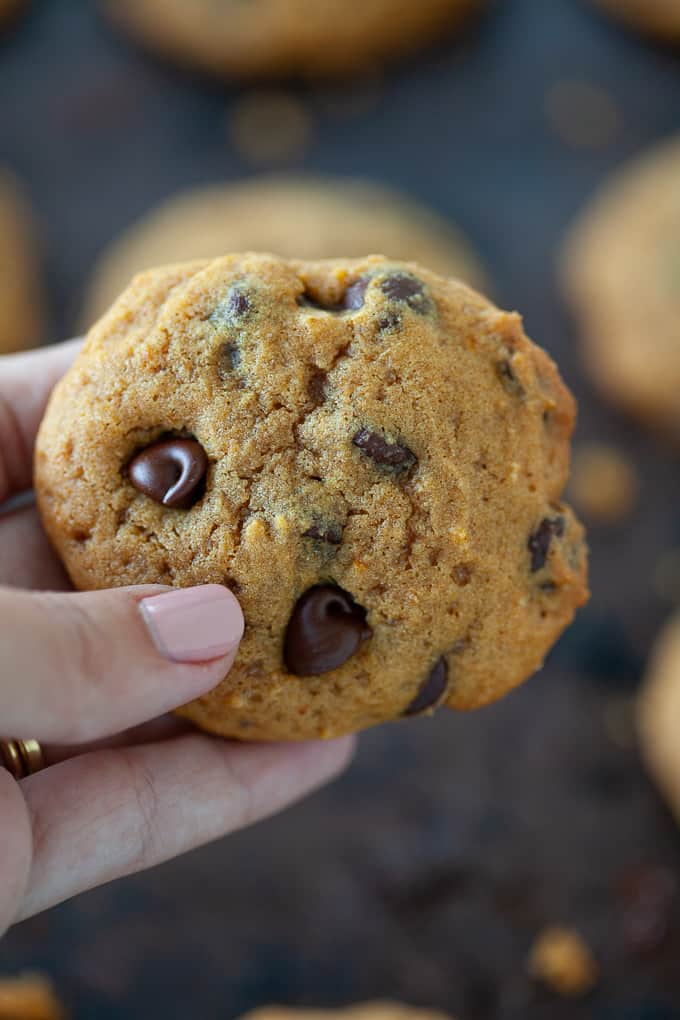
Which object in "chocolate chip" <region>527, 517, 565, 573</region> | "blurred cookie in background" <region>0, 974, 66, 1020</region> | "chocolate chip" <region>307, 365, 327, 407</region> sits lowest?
"blurred cookie in background" <region>0, 974, 66, 1020</region>

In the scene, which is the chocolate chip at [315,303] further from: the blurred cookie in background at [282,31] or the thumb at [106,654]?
the blurred cookie in background at [282,31]

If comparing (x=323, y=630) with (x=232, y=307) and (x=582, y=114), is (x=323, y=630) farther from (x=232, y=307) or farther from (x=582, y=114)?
(x=582, y=114)

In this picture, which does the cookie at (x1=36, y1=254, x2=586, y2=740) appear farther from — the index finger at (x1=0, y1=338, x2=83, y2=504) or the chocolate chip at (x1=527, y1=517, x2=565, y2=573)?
the index finger at (x1=0, y1=338, x2=83, y2=504)

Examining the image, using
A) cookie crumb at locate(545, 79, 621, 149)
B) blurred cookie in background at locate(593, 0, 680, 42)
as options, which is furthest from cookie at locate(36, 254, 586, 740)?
blurred cookie in background at locate(593, 0, 680, 42)

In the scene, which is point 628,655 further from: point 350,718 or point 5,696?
point 5,696

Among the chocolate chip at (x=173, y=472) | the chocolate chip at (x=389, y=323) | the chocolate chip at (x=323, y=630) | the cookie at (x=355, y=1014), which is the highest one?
the chocolate chip at (x=389, y=323)

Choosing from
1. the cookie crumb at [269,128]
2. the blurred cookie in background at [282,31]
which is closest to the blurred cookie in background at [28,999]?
the cookie crumb at [269,128]

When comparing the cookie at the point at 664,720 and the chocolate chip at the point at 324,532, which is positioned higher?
the chocolate chip at the point at 324,532

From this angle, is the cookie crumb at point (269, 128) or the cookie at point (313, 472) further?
the cookie crumb at point (269, 128)
